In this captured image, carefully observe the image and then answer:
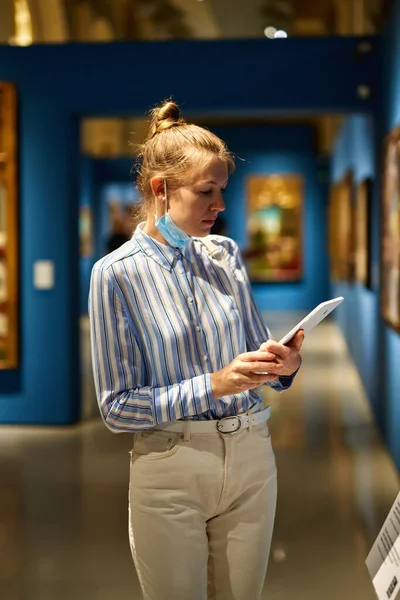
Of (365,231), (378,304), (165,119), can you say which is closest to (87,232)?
(365,231)

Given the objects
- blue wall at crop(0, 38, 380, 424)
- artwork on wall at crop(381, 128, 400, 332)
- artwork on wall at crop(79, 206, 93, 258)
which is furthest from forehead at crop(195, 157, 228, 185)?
artwork on wall at crop(79, 206, 93, 258)

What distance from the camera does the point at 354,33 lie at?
8.05 metres

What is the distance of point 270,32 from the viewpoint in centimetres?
812

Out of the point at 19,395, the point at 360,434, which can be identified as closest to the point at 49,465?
the point at 19,395

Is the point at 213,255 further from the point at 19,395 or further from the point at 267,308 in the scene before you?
the point at 267,308

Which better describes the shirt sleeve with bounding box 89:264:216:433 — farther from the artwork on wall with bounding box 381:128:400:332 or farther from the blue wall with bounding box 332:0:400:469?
the blue wall with bounding box 332:0:400:469

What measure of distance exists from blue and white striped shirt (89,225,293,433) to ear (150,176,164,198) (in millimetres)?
109

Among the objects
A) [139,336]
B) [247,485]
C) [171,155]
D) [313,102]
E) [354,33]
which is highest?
[354,33]

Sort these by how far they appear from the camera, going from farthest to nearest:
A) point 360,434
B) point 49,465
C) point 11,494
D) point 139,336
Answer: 1. point 360,434
2. point 49,465
3. point 11,494
4. point 139,336

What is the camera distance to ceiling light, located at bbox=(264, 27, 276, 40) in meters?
8.09

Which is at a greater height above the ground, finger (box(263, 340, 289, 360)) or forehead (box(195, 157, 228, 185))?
forehead (box(195, 157, 228, 185))

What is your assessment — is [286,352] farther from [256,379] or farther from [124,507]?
[124,507]

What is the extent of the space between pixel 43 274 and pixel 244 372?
6.38m

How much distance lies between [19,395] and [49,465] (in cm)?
158
